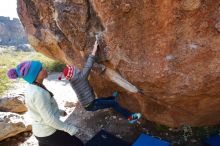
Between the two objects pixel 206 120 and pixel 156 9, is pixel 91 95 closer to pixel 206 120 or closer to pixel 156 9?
pixel 156 9

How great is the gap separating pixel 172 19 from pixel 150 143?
2105 millimetres

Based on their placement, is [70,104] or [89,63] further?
[70,104]

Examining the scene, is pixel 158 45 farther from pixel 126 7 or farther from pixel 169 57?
pixel 126 7

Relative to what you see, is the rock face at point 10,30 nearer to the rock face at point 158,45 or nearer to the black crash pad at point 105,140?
the black crash pad at point 105,140

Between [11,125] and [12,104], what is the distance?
1.58 meters

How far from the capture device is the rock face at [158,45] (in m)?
4.32

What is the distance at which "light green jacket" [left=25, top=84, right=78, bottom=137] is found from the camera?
412 cm

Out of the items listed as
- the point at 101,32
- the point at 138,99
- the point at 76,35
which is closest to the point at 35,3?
the point at 76,35

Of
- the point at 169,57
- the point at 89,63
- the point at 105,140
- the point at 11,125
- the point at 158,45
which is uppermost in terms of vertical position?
the point at 158,45

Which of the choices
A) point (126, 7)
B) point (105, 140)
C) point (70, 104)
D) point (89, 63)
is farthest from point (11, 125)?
point (126, 7)

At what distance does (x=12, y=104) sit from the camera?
813 cm

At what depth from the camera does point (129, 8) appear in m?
4.53

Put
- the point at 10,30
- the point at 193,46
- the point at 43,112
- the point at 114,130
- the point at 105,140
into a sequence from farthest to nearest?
the point at 10,30 < the point at 114,130 < the point at 105,140 < the point at 193,46 < the point at 43,112

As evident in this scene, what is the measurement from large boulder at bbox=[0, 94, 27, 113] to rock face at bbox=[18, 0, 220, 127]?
3.18m
